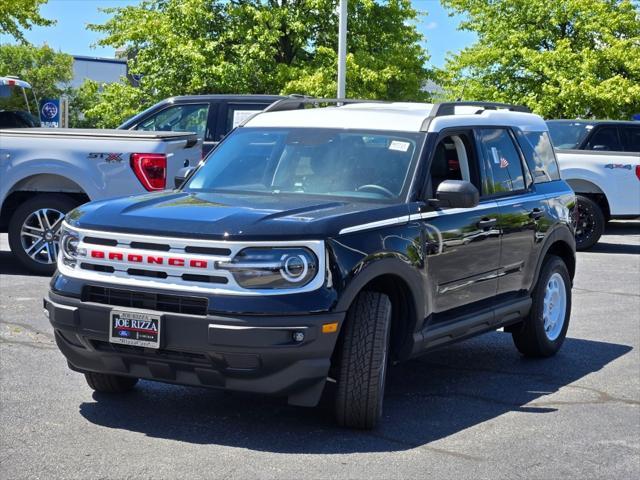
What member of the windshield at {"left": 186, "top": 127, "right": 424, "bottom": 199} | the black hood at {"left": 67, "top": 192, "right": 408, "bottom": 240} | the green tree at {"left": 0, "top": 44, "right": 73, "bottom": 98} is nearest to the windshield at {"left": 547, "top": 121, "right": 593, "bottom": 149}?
the windshield at {"left": 186, "top": 127, "right": 424, "bottom": 199}

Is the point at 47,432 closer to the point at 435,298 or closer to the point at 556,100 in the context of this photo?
the point at 435,298

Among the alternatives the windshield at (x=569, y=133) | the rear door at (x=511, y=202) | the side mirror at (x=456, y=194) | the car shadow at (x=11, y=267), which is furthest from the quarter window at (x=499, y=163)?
the windshield at (x=569, y=133)

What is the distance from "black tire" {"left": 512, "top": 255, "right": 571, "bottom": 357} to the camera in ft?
26.1

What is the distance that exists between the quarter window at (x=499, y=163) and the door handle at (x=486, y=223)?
214 mm

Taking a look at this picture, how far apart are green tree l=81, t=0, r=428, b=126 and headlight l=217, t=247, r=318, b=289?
93.5ft

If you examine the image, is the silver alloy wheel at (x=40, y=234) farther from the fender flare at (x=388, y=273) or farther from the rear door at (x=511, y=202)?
the fender flare at (x=388, y=273)

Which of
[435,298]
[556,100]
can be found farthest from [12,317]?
[556,100]

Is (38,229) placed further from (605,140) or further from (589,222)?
(605,140)

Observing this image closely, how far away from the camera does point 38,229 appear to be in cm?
1122

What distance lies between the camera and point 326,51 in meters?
34.9

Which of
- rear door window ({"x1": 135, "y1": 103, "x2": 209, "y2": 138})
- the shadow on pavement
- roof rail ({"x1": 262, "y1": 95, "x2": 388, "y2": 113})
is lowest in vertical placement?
the shadow on pavement

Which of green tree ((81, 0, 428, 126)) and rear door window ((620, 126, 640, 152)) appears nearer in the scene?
rear door window ((620, 126, 640, 152))

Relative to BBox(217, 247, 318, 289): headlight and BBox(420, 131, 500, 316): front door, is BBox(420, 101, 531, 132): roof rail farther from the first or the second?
BBox(217, 247, 318, 289): headlight

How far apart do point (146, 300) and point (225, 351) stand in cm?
50
